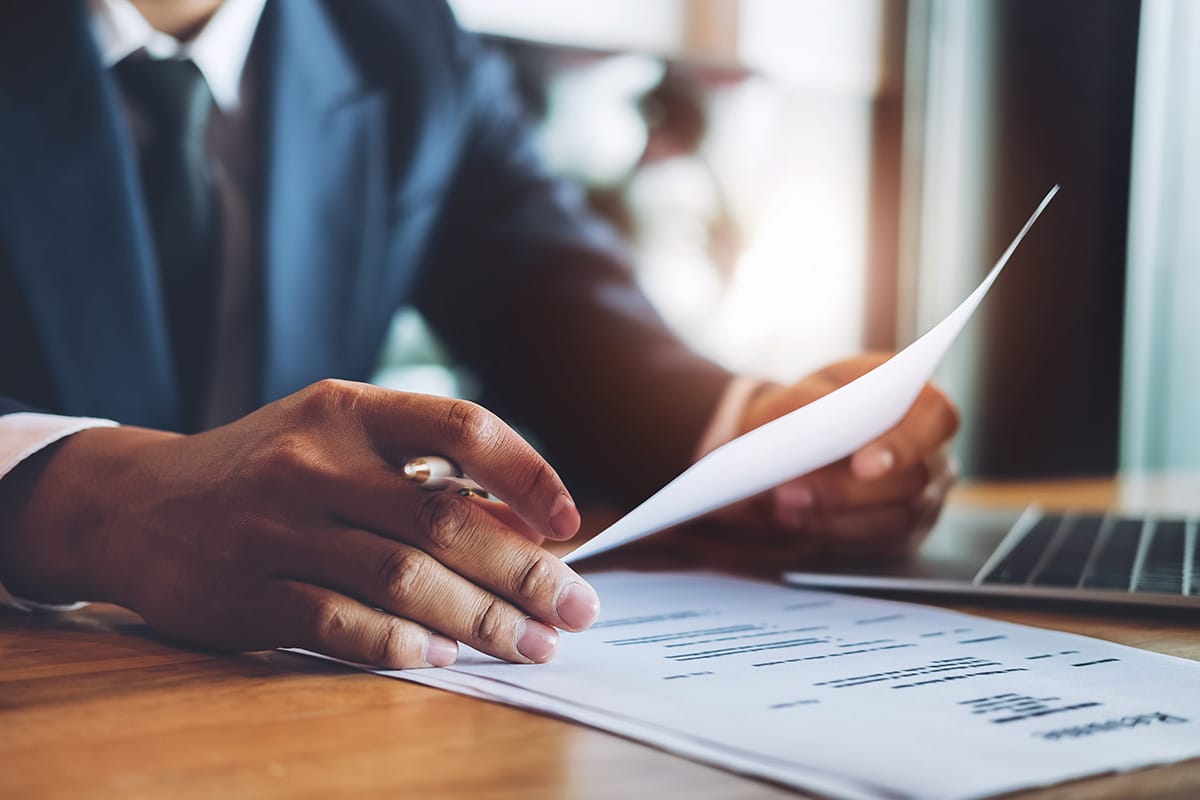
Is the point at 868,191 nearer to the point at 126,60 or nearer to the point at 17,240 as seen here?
the point at 126,60

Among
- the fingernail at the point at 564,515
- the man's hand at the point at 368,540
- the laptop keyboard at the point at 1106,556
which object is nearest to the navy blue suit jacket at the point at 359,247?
the laptop keyboard at the point at 1106,556

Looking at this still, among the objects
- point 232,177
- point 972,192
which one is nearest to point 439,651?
point 232,177

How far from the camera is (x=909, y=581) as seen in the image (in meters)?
0.59

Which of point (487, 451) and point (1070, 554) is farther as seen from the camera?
point (1070, 554)

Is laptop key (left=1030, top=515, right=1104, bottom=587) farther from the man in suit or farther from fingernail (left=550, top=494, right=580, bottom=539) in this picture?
fingernail (left=550, top=494, right=580, bottom=539)

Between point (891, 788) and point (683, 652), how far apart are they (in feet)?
0.55

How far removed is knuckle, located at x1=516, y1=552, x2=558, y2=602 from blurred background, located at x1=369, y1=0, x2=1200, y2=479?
1179mm

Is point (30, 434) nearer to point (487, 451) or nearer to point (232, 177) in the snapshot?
point (487, 451)

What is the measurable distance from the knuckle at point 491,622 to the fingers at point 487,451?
0.11ft

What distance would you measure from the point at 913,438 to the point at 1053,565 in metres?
0.12

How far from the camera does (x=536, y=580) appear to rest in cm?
40

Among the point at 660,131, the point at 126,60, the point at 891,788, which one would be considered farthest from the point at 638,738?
the point at 660,131

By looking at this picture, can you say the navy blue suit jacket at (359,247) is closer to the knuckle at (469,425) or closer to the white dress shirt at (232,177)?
the white dress shirt at (232,177)

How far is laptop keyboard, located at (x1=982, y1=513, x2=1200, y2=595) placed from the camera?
1.89 ft
